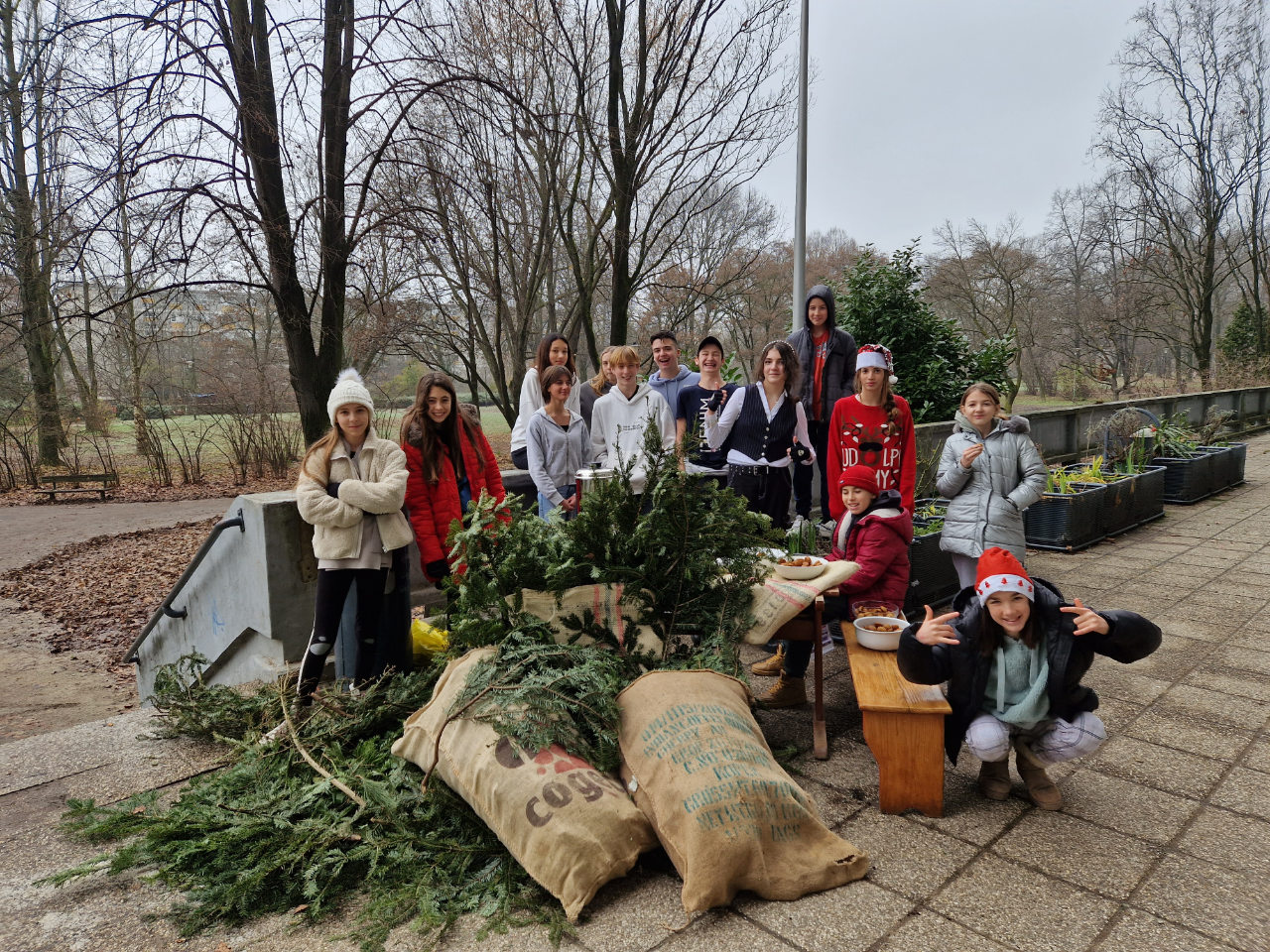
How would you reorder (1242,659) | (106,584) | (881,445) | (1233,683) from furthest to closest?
1. (106,584)
2. (881,445)
3. (1242,659)
4. (1233,683)

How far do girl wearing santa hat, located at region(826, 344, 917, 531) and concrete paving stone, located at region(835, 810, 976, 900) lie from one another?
2146 mm

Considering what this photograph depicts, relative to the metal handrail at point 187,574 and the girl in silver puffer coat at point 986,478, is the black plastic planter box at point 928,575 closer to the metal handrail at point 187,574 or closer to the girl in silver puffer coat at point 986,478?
the girl in silver puffer coat at point 986,478

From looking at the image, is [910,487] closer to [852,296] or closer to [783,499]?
[783,499]

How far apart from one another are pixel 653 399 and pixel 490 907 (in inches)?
131

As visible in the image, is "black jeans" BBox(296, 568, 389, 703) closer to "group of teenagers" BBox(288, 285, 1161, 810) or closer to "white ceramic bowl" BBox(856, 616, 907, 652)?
"group of teenagers" BBox(288, 285, 1161, 810)

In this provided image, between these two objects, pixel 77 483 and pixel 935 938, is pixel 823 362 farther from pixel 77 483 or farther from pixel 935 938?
pixel 77 483

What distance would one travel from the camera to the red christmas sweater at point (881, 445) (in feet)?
15.1

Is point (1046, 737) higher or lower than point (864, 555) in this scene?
lower

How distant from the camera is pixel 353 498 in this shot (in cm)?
368

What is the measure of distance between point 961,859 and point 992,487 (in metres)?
2.74

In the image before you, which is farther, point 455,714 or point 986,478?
point 986,478

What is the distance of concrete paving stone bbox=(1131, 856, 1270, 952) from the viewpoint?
7.04ft

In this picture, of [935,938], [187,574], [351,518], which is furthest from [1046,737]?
[187,574]

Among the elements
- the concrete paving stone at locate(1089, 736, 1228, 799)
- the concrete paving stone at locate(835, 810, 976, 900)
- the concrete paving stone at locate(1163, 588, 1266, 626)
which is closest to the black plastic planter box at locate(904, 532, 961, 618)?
the concrete paving stone at locate(1163, 588, 1266, 626)
